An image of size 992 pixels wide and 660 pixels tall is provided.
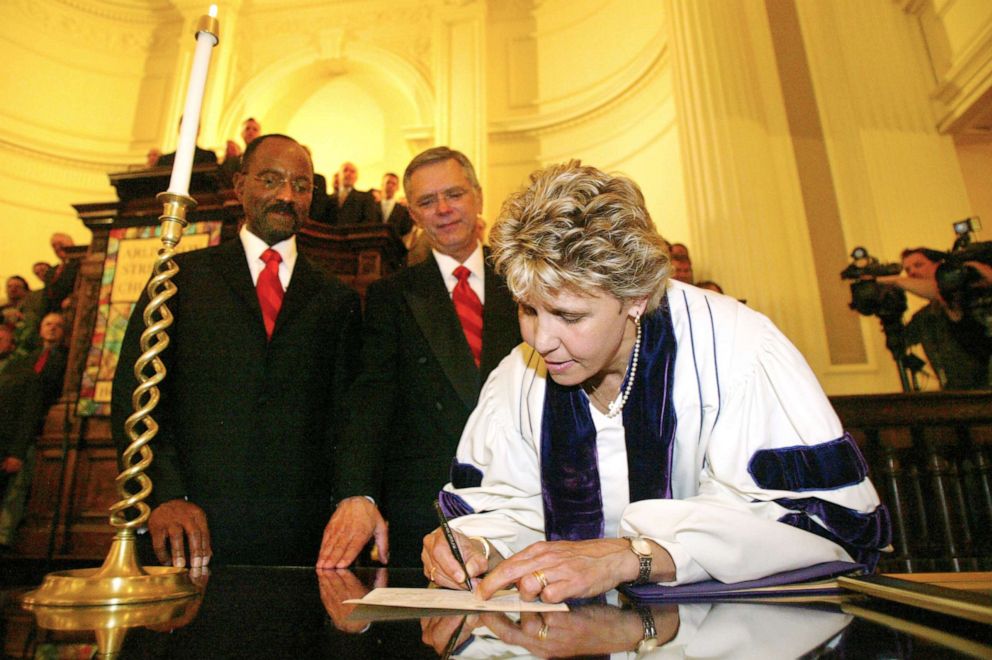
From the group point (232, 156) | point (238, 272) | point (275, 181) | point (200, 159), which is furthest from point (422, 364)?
point (232, 156)

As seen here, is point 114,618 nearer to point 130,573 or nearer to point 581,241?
point 130,573

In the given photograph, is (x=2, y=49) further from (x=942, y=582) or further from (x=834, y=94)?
(x=942, y=582)

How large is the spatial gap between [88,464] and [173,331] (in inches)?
116

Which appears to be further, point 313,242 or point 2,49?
point 2,49

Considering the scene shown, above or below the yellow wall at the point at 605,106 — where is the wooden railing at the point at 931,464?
below

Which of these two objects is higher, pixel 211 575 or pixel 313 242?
pixel 313 242

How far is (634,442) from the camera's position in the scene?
4.44 feet

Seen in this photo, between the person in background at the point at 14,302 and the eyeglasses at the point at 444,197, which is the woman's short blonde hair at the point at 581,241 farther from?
the person in background at the point at 14,302

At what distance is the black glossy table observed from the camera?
0.58 metres

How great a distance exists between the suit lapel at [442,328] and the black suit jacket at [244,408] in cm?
29

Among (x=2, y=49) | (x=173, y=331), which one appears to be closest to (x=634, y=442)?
(x=173, y=331)

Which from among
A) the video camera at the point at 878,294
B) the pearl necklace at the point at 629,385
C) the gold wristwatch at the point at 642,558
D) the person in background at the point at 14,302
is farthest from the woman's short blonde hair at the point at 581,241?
the person in background at the point at 14,302

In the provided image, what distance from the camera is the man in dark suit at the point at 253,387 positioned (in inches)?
70.0

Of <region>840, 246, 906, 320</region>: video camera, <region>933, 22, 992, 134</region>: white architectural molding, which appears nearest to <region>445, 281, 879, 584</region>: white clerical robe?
<region>840, 246, 906, 320</region>: video camera
